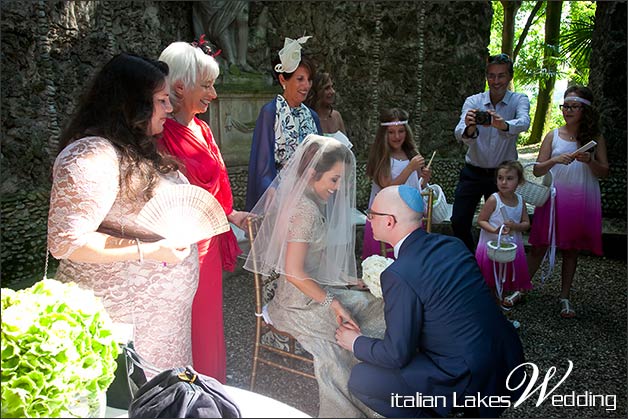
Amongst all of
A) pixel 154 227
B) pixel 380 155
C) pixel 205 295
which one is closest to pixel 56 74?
pixel 380 155

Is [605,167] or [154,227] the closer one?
[154,227]

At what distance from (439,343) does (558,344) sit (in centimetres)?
216

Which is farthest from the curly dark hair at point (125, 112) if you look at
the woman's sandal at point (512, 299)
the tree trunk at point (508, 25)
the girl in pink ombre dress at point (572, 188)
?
the tree trunk at point (508, 25)

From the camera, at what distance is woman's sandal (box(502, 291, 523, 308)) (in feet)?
14.5

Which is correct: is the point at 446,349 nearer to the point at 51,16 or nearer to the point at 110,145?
the point at 110,145

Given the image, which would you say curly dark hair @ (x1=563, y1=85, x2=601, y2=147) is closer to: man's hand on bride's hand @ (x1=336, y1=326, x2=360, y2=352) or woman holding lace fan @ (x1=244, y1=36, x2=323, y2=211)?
woman holding lace fan @ (x1=244, y1=36, x2=323, y2=211)

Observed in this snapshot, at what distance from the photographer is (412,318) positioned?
198cm

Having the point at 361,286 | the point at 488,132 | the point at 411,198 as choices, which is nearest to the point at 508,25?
the point at 488,132

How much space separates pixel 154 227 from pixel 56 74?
340 centimetres

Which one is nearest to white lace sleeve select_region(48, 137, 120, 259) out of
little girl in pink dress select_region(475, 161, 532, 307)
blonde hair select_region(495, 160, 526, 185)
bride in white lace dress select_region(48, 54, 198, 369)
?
bride in white lace dress select_region(48, 54, 198, 369)

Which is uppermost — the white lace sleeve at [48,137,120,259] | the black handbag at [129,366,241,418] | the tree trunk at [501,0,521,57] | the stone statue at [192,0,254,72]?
the tree trunk at [501,0,521,57]

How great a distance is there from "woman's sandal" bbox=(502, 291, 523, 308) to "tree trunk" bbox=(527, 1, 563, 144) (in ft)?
30.0

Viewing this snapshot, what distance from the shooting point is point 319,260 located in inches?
104

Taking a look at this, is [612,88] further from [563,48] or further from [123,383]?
[123,383]
